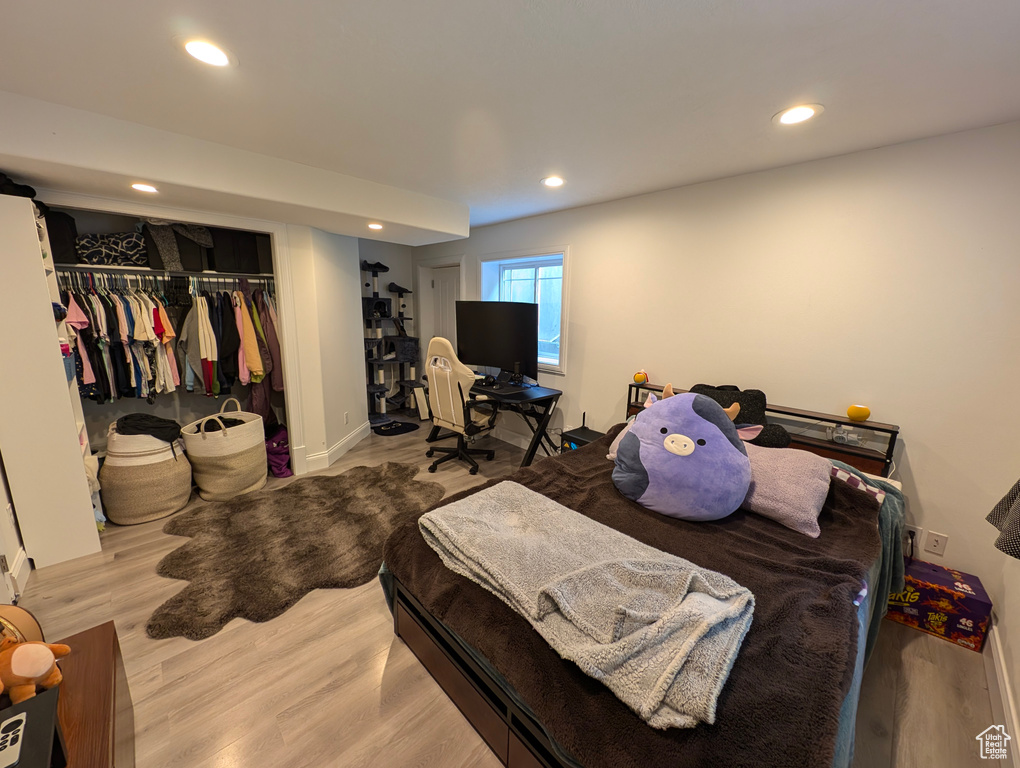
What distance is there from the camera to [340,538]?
2.36 metres

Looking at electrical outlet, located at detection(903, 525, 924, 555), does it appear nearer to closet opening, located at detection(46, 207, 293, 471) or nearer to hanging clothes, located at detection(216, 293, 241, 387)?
closet opening, located at detection(46, 207, 293, 471)

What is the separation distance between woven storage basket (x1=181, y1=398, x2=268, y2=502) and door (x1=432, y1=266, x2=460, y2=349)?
2507 millimetres

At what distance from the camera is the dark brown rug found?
181 cm

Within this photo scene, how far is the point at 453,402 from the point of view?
130 inches

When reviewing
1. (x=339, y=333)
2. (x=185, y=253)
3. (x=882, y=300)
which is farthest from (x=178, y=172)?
(x=882, y=300)

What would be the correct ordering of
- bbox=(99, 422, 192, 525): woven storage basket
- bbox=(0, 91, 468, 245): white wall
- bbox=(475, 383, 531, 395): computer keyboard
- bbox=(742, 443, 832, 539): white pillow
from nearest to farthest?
bbox=(742, 443, 832, 539): white pillow < bbox=(0, 91, 468, 245): white wall < bbox=(99, 422, 192, 525): woven storage basket < bbox=(475, 383, 531, 395): computer keyboard

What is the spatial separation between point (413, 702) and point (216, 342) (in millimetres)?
2944

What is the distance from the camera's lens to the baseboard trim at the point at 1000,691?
127 cm

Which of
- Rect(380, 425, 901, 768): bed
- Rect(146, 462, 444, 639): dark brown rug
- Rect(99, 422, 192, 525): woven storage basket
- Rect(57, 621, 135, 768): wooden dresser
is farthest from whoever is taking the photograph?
Rect(99, 422, 192, 525): woven storage basket

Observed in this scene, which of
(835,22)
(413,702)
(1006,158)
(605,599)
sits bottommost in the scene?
(413,702)

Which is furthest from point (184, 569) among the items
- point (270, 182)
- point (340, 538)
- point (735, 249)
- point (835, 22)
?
point (735, 249)

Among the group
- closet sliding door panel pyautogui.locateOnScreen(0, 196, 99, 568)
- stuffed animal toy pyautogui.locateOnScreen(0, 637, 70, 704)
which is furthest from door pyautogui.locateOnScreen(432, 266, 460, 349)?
stuffed animal toy pyautogui.locateOnScreen(0, 637, 70, 704)

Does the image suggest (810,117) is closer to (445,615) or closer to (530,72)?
(530,72)

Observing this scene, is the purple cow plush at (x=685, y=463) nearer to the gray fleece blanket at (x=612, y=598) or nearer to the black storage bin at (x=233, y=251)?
the gray fleece blanket at (x=612, y=598)
